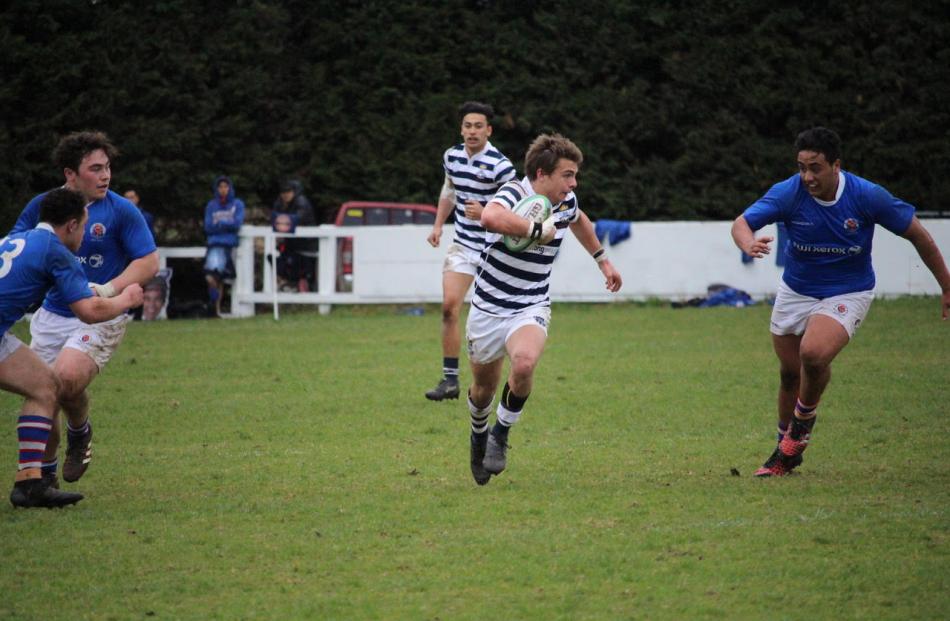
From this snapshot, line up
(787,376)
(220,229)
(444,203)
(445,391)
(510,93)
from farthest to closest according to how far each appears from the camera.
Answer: (510,93), (220,229), (444,203), (445,391), (787,376)

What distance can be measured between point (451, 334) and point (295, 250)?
9.77m

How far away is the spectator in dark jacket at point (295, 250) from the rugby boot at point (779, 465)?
1367 centimetres

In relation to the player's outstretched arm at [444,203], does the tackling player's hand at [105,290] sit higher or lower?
higher

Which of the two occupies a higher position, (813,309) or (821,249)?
(821,249)

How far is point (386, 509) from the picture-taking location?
7.03 meters

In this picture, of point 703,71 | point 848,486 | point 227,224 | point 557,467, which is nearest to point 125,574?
point 557,467

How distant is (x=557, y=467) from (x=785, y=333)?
1.68 m

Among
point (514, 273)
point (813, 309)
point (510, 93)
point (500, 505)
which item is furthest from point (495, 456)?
point (510, 93)

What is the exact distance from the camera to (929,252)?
7.84 m

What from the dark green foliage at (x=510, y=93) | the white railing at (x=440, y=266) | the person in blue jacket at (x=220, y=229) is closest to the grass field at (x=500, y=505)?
the person in blue jacket at (x=220, y=229)

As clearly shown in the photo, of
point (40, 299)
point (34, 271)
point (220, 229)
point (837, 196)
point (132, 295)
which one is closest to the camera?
point (34, 271)

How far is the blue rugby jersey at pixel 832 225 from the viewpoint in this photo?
7.79 metres

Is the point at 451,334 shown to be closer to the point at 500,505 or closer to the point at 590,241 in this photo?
the point at 590,241

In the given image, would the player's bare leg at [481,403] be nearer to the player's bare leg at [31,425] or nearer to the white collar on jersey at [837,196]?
the white collar on jersey at [837,196]
